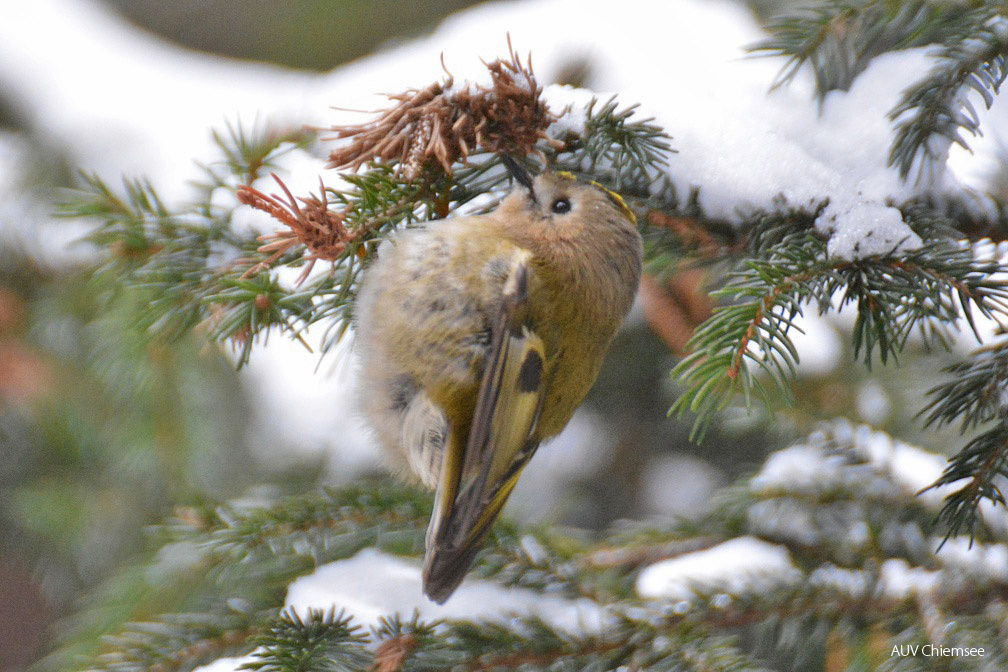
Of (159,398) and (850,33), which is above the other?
(850,33)

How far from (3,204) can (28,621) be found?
5.75 ft

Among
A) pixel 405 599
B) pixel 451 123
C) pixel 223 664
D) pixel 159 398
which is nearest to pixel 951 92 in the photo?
pixel 451 123

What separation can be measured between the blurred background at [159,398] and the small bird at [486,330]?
0.56ft

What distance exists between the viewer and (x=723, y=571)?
1123 mm

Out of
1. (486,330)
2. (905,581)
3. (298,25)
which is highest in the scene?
(298,25)

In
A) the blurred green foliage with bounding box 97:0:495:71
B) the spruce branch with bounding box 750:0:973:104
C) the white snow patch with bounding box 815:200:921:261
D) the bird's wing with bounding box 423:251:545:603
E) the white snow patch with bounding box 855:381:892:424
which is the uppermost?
the blurred green foliage with bounding box 97:0:495:71

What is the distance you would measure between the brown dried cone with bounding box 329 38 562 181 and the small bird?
0.25 feet

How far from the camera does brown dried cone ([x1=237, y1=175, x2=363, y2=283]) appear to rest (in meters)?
0.88

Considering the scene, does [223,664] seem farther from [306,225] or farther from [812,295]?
[812,295]

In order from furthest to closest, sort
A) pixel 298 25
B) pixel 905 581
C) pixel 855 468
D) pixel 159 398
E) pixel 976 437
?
pixel 298 25 < pixel 159 398 < pixel 855 468 < pixel 905 581 < pixel 976 437

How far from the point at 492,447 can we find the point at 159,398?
0.86 meters

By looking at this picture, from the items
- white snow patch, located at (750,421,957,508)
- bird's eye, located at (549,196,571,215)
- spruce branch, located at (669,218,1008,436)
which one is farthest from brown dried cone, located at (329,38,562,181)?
white snow patch, located at (750,421,957,508)

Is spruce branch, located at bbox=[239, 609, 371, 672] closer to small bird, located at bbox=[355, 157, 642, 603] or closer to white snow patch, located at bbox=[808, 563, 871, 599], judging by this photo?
small bird, located at bbox=[355, 157, 642, 603]

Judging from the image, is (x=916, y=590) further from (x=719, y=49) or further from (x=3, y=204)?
(x=3, y=204)
